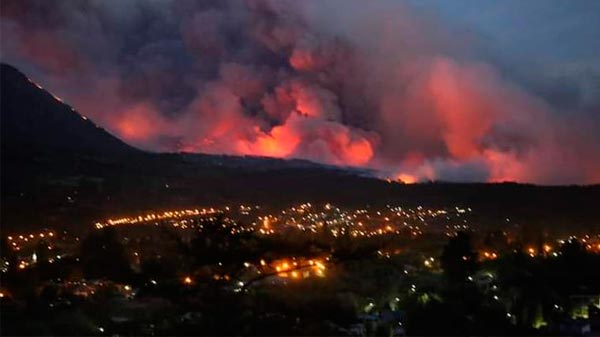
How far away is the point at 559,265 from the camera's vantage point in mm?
13320

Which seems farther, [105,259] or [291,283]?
[105,259]

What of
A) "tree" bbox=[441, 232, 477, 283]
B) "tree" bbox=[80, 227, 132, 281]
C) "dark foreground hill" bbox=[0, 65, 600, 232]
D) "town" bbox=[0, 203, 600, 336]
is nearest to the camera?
"town" bbox=[0, 203, 600, 336]

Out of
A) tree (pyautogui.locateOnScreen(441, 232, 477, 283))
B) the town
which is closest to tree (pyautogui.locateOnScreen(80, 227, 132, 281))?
the town

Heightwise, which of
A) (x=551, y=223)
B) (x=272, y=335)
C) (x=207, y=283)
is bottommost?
(x=272, y=335)

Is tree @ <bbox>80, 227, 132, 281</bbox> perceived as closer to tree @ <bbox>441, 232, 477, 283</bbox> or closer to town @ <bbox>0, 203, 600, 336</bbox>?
town @ <bbox>0, 203, 600, 336</bbox>

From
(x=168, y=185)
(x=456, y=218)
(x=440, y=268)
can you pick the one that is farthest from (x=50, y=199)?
(x=440, y=268)

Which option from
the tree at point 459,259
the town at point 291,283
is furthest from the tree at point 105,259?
the tree at point 459,259

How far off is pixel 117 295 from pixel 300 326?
2274 millimetres

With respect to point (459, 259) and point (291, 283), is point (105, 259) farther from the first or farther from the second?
point (459, 259)

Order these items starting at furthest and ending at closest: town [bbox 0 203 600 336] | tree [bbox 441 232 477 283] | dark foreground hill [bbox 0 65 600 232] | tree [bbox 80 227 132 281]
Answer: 1. dark foreground hill [bbox 0 65 600 232]
2. tree [bbox 441 232 477 283]
3. tree [bbox 80 227 132 281]
4. town [bbox 0 203 600 336]

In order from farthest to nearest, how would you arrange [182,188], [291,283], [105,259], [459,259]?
[182,188] → [459,259] → [105,259] → [291,283]

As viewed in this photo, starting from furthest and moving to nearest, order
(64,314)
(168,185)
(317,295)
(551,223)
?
(168,185), (551,223), (317,295), (64,314)

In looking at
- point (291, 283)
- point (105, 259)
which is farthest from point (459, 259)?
point (105, 259)

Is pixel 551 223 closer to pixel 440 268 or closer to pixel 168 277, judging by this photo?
pixel 440 268
